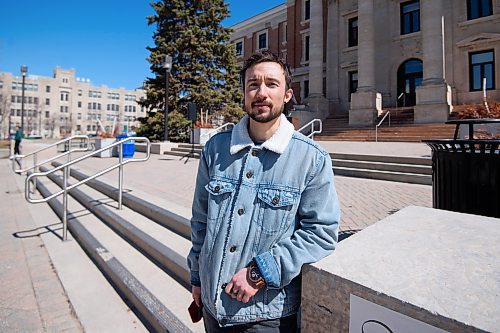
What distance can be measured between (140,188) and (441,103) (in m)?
17.6

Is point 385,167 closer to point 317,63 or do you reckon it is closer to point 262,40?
point 317,63

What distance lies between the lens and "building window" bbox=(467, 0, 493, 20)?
774 inches

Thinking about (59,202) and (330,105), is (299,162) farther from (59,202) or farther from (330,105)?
(330,105)

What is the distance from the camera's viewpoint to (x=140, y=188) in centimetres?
689

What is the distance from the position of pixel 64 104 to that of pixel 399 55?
95.5m

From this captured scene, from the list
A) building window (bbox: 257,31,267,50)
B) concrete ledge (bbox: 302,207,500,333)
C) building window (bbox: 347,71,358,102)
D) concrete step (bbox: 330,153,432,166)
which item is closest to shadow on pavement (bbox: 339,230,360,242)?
concrete ledge (bbox: 302,207,500,333)

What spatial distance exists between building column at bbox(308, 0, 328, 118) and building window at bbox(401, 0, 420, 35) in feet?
20.4

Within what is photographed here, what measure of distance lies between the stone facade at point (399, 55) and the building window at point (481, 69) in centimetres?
8

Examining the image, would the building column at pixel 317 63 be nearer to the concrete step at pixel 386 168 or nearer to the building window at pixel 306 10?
the building window at pixel 306 10

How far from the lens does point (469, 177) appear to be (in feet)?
7.67

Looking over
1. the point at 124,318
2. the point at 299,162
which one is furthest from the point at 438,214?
the point at 124,318

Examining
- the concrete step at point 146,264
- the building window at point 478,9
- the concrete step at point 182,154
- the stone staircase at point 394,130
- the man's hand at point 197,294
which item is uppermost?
the building window at point 478,9

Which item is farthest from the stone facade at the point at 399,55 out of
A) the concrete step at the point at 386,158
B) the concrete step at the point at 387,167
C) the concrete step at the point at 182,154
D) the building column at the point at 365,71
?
the concrete step at the point at 182,154

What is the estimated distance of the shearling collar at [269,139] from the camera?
1.46m
